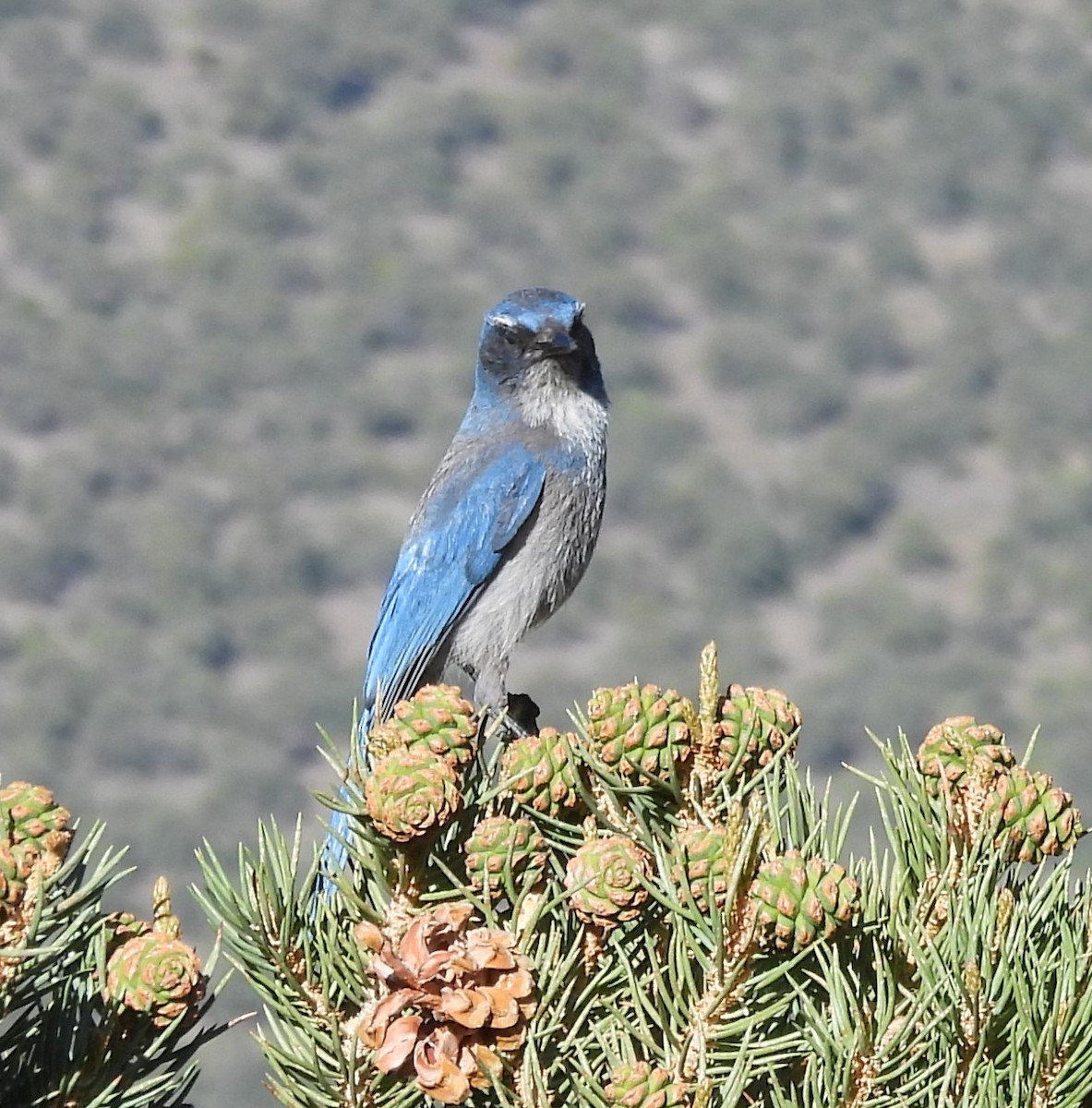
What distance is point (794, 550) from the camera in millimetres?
47094

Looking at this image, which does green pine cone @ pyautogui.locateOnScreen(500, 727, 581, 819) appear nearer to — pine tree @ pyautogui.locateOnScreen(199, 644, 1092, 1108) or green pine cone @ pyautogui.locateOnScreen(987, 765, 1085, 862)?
pine tree @ pyautogui.locateOnScreen(199, 644, 1092, 1108)

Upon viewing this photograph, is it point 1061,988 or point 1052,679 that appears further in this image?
point 1052,679

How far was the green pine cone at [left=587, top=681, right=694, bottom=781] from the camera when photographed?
7.65 ft

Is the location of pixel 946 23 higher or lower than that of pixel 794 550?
higher

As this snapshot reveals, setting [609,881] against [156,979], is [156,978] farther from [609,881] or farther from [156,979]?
[609,881]

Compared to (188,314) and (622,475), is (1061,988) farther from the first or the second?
(188,314)

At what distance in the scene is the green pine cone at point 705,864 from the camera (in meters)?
2.06

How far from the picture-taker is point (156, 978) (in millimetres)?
2115

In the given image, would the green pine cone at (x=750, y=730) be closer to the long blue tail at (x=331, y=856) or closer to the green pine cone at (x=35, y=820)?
the long blue tail at (x=331, y=856)

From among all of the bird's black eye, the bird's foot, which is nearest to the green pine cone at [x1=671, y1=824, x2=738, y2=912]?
the bird's foot

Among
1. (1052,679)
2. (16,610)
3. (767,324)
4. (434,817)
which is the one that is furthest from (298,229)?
(434,817)

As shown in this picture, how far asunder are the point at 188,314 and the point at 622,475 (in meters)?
13.7

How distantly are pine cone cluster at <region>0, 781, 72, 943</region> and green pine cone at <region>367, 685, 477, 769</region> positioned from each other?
377mm

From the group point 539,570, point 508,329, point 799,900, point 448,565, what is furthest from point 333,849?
point 508,329
